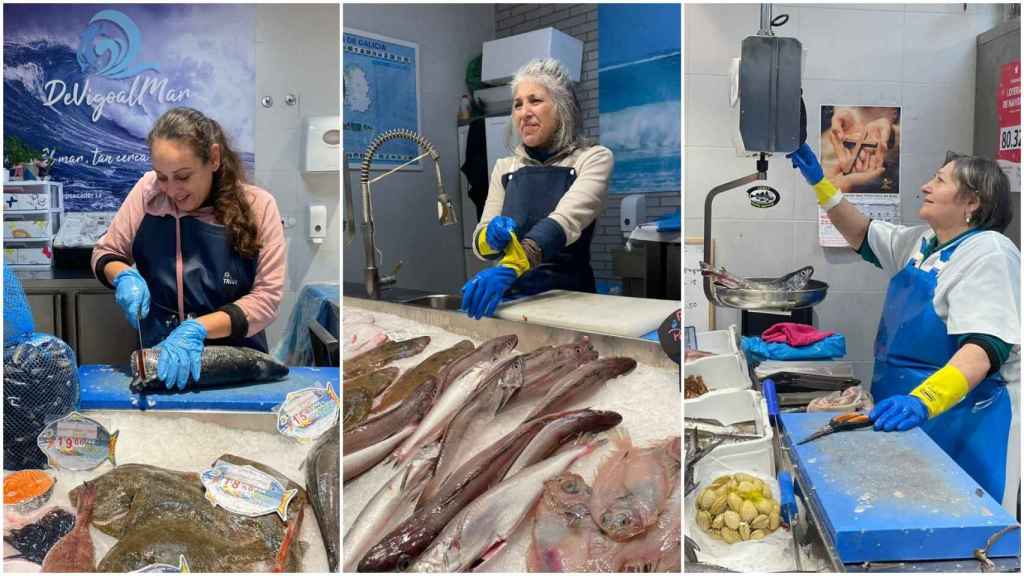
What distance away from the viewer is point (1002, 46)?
6.04 feet

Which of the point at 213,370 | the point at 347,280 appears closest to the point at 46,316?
the point at 213,370

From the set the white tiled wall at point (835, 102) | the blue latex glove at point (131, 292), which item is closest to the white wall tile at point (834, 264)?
the white tiled wall at point (835, 102)

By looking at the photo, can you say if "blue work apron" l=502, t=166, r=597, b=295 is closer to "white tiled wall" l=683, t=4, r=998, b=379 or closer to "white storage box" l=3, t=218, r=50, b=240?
"white tiled wall" l=683, t=4, r=998, b=379

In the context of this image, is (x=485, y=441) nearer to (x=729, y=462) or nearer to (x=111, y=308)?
(x=729, y=462)

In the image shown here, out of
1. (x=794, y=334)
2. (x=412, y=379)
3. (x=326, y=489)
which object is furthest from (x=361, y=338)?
(x=794, y=334)

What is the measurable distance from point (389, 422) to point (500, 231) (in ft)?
2.06

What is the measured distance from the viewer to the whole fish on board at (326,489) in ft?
6.92

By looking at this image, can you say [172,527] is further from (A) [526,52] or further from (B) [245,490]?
(A) [526,52]

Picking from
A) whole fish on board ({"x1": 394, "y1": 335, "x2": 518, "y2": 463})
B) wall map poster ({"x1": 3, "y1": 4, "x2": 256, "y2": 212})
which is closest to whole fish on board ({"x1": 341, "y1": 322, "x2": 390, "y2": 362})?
whole fish on board ({"x1": 394, "y1": 335, "x2": 518, "y2": 463})

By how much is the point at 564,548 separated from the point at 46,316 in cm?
153

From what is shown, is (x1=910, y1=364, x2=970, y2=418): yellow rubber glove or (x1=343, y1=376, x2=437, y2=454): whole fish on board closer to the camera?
(x1=910, y1=364, x2=970, y2=418): yellow rubber glove

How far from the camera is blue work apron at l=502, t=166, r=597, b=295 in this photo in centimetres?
200

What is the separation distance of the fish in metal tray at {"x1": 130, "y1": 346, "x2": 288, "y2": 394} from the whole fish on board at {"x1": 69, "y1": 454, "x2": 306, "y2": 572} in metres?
0.24

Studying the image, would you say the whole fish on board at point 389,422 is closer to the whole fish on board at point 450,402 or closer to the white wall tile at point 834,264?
the whole fish on board at point 450,402
